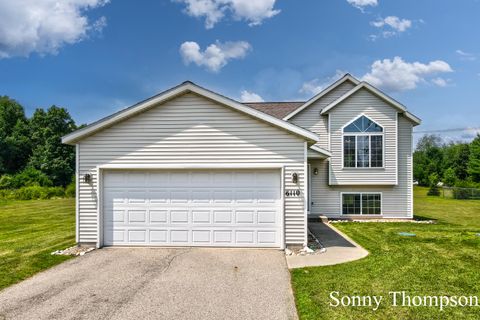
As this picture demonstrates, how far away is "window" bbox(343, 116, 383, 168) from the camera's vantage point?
1413cm

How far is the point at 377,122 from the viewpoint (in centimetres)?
1413

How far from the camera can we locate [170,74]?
18.2 metres

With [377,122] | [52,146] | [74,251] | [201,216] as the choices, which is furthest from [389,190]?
[52,146]

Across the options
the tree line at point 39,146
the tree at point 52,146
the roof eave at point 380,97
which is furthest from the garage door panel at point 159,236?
the tree at point 52,146

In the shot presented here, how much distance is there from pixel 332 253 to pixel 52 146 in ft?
142

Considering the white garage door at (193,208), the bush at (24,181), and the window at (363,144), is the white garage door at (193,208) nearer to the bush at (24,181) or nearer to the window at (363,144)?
the window at (363,144)

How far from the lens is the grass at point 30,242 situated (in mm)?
6672

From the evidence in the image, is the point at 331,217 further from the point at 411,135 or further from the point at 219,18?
the point at 219,18

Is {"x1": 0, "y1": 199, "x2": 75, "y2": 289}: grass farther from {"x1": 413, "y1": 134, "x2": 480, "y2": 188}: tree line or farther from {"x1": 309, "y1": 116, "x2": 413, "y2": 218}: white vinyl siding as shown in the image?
{"x1": 413, "y1": 134, "x2": 480, "y2": 188}: tree line

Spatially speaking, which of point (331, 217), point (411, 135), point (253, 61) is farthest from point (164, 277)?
point (253, 61)

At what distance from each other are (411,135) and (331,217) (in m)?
5.69

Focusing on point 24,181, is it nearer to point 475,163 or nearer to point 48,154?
point 48,154

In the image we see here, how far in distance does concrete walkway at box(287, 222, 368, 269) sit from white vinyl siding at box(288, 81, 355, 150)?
17.9 feet

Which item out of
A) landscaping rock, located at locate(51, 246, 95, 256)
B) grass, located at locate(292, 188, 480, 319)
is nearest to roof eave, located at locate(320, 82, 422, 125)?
grass, located at locate(292, 188, 480, 319)
